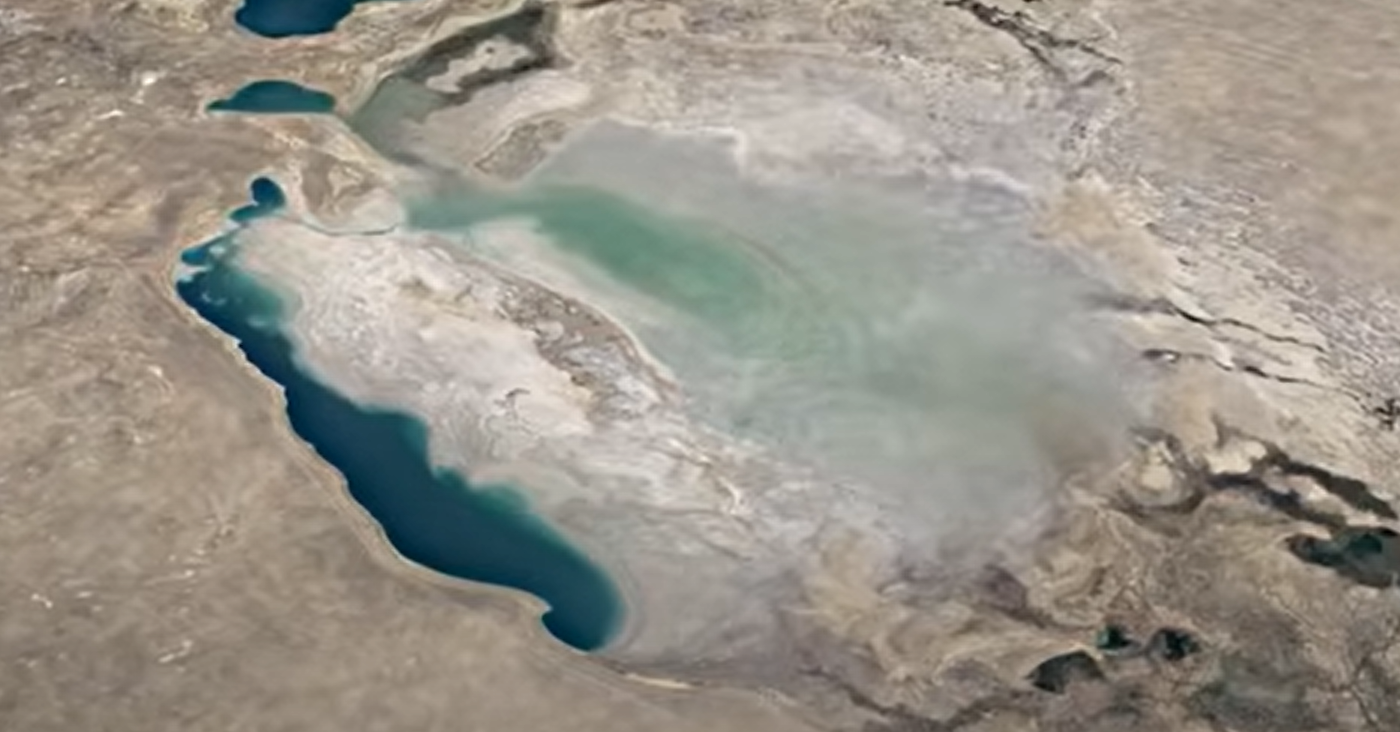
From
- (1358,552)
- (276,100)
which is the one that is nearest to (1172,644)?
(1358,552)

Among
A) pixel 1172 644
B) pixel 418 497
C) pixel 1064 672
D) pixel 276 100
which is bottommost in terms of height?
pixel 418 497

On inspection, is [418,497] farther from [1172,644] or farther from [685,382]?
[1172,644]

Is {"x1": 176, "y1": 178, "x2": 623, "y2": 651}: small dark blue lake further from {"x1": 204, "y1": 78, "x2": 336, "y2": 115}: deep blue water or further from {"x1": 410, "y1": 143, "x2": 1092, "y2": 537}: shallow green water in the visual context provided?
{"x1": 204, "y1": 78, "x2": 336, "y2": 115}: deep blue water

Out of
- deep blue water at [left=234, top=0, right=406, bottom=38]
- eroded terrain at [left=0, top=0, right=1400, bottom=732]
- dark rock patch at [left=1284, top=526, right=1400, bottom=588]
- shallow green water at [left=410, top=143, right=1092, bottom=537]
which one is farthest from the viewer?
deep blue water at [left=234, top=0, right=406, bottom=38]

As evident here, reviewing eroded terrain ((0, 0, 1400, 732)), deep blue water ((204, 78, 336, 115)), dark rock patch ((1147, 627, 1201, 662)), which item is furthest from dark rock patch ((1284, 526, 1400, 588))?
deep blue water ((204, 78, 336, 115))

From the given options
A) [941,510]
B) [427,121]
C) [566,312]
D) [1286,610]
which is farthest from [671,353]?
[1286,610]

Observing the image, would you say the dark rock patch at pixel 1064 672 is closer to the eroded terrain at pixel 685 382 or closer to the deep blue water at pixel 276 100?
the eroded terrain at pixel 685 382

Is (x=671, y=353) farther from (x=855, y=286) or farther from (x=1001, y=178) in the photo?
(x=1001, y=178)
